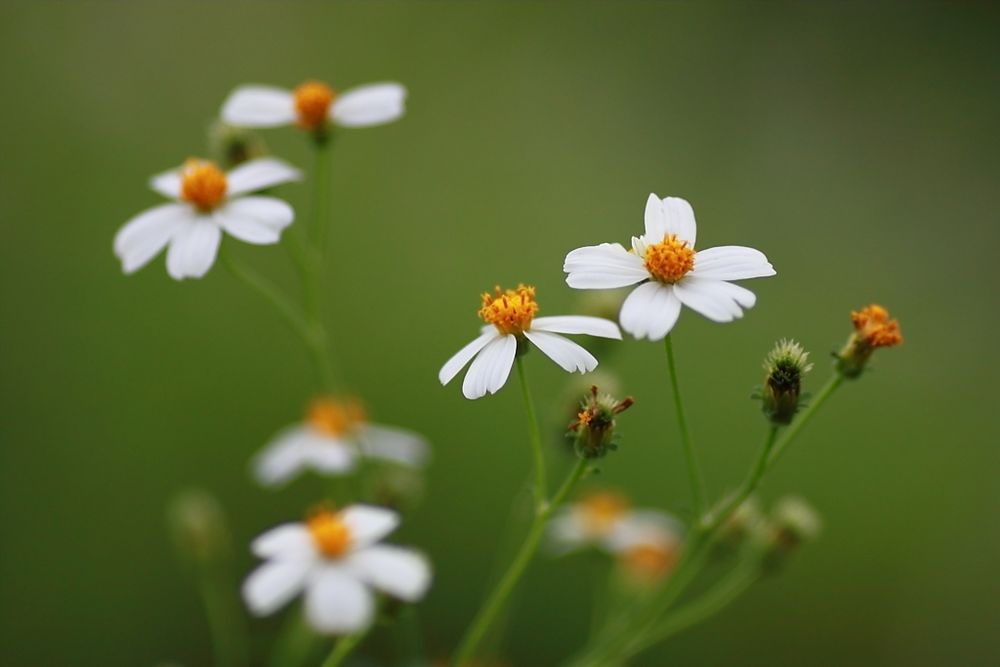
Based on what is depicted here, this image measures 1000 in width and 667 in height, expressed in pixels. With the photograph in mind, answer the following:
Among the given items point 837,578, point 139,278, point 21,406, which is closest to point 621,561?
point 837,578

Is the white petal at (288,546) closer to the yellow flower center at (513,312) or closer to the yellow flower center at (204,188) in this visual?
the yellow flower center at (513,312)

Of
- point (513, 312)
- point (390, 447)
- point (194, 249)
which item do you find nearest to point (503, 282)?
point (390, 447)

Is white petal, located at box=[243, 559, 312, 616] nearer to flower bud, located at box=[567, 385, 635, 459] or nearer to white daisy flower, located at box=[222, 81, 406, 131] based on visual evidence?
flower bud, located at box=[567, 385, 635, 459]

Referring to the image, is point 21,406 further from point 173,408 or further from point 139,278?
point 139,278

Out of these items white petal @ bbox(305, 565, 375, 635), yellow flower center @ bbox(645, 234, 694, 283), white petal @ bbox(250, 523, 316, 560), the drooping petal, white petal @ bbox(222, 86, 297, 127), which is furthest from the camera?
white petal @ bbox(222, 86, 297, 127)

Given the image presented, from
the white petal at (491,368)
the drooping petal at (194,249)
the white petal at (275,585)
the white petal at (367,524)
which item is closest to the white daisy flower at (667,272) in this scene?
the white petal at (491,368)

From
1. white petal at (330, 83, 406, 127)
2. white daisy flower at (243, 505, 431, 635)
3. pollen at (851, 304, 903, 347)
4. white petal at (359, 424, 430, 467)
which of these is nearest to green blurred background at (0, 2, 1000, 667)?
pollen at (851, 304, 903, 347)
